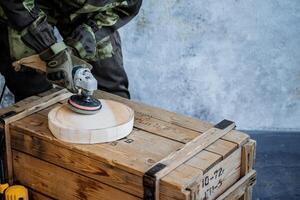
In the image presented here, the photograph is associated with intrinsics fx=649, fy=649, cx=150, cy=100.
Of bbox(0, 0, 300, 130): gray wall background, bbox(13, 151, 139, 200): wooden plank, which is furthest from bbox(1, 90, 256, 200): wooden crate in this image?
bbox(0, 0, 300, 130): gray wall background

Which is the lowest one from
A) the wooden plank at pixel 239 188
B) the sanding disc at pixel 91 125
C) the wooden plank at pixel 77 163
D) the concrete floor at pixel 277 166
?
the concrete floor at pixel 277 166

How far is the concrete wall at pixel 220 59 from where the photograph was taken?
357cm

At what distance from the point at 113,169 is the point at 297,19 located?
1723 mm

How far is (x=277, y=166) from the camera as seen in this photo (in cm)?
373

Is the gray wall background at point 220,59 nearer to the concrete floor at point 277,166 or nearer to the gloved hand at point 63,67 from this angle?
the concrete floor at point 277,166

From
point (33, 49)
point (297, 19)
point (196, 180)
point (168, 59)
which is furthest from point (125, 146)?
point (297, 19)

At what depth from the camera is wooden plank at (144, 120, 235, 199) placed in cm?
222

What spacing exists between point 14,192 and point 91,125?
1.44 feet

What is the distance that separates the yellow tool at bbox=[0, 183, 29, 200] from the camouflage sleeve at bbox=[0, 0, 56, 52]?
1.84ft

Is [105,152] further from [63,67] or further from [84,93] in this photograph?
[63,67]

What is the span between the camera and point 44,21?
2.65 metres

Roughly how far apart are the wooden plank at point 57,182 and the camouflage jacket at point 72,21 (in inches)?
18.0

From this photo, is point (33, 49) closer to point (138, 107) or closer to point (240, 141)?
point (138, 107)

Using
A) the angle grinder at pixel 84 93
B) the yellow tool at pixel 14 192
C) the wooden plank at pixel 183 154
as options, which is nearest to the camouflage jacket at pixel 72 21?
the angle grinder at pixel 84 93
